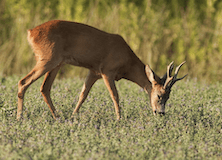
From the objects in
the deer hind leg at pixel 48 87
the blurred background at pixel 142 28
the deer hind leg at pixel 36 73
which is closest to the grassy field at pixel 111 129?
the deer hind leg at pixel 48 87

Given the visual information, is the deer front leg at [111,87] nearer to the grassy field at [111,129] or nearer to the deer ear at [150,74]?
the grassy field at [111,129]

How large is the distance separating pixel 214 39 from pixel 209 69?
979 mm

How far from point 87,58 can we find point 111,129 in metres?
1.32

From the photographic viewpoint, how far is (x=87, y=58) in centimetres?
596

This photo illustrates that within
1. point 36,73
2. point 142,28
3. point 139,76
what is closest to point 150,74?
point 139,76

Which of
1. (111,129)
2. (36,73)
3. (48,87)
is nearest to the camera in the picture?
(111,129)

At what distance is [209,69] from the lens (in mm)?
10852

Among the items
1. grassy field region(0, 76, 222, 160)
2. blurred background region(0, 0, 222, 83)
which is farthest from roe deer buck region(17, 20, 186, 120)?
blurred background region(0, 0, 222, 83)

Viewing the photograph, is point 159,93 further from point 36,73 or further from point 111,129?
point 36,73

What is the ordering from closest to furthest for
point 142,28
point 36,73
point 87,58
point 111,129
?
point 111,129 → point 36,73 → point 87,58 → point 142,28

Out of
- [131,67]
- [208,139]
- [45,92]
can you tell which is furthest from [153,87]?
[45,92]

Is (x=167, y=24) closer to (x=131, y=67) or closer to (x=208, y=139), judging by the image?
(x=131, y=67)

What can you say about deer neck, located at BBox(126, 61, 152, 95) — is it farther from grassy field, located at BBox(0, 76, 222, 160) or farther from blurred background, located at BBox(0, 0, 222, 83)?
blurred background, located at BBox(0, 0, 222, 83)

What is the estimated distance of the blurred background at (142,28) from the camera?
10727 mm
